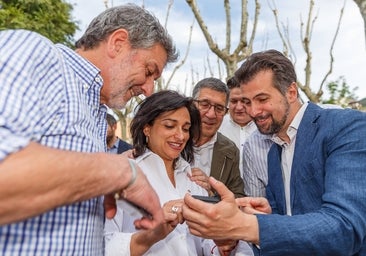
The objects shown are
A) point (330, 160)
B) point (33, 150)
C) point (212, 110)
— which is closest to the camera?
point (33, 150)

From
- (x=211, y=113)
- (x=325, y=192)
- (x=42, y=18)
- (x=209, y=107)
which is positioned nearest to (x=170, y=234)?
(x=325, y=192)

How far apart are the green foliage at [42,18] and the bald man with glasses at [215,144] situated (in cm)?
1310

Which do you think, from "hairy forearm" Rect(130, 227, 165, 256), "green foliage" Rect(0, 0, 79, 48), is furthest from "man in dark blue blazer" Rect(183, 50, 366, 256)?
"green foliage" Rect(0, 0, 79, 48)

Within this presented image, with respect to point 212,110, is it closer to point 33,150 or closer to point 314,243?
point 314,243

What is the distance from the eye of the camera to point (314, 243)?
2.15 m

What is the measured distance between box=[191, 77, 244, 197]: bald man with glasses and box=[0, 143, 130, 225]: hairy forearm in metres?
2.85

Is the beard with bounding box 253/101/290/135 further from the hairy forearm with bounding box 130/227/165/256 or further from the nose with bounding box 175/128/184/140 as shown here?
the hairy forearm with bounding box 130/227/165/256

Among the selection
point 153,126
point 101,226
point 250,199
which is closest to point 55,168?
point 101,226

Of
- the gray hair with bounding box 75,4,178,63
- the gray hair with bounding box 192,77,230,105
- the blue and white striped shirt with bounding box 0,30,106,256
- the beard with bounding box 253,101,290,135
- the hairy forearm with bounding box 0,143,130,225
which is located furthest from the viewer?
the gray hair with bounding box 192,77,230,105

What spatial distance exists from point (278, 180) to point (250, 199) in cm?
53

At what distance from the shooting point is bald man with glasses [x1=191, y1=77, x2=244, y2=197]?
4566 mm

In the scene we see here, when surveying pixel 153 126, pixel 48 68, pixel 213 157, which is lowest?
pixel 213 157

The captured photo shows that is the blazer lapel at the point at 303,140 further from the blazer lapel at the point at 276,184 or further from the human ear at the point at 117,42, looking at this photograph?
the human ear at the point at 117,42

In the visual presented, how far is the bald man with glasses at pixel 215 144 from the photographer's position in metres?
4.57
